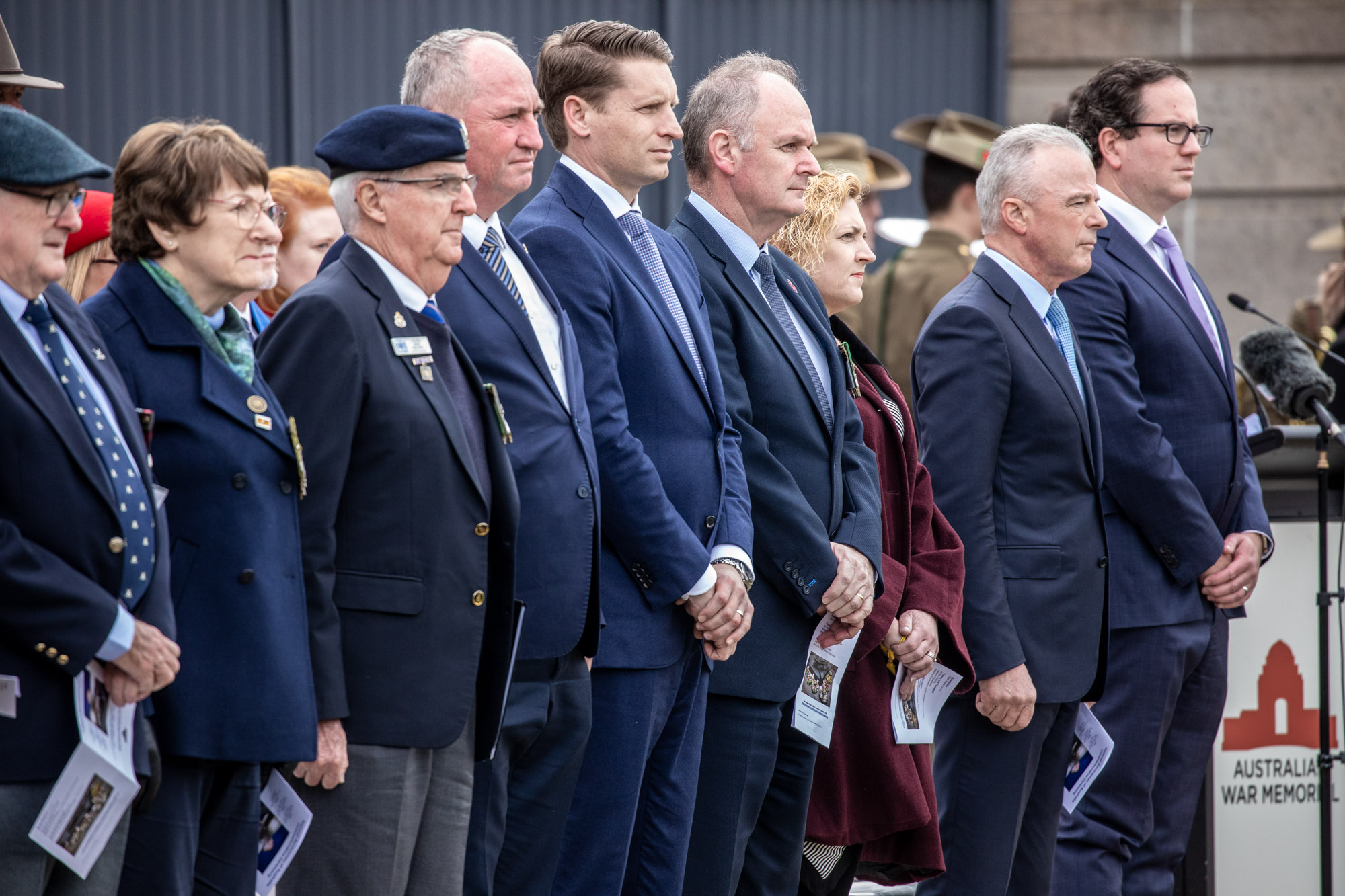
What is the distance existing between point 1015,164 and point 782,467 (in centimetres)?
118

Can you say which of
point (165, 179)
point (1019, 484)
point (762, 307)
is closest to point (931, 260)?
point (1019, 484)

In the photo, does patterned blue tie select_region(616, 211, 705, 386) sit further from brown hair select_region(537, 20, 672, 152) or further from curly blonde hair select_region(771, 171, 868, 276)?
curly blonde hair select_region(771, 171, 868, 276)

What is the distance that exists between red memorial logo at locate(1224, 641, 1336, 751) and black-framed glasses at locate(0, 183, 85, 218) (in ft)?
11.9

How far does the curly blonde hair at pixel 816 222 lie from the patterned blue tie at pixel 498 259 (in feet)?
3.90

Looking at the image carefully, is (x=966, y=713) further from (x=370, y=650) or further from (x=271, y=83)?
(x=271, y=83)

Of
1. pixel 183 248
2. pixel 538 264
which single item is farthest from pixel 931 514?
pixel 183 248

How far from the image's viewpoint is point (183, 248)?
2.69 metres

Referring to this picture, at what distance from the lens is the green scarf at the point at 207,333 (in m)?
2.64

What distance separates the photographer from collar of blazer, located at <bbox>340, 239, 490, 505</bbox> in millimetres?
2801

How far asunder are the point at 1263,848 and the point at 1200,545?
113 centimetres

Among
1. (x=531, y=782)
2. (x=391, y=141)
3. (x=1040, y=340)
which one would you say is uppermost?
(x=391, y=141)

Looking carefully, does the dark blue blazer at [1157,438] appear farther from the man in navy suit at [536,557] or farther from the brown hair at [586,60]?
the man in navy suit at [536,557]

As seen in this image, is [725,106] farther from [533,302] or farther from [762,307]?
[533,302]

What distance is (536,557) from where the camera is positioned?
3061 millimetres
